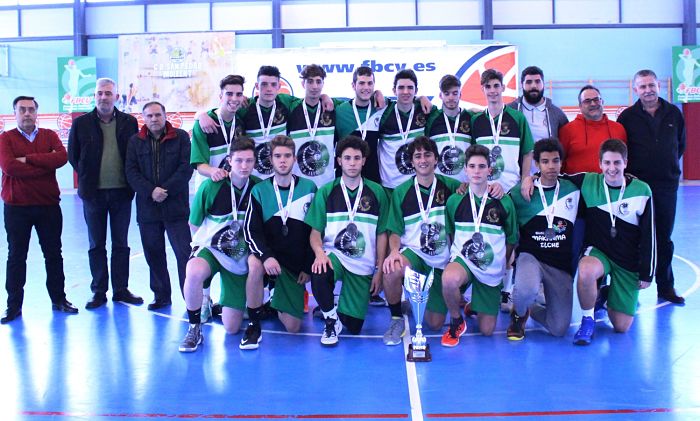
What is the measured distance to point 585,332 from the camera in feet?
15.3

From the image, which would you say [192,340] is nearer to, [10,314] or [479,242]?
[10,314]

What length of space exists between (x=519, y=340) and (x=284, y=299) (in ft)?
5.79

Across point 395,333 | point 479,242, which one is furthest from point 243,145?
point 479,242

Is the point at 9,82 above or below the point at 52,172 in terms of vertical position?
above

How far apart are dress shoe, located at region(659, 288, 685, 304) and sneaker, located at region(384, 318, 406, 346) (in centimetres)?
256

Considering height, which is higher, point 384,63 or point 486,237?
point 384,63

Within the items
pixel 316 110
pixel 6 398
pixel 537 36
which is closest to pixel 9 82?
pixel 537 36

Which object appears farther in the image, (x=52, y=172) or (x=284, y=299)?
(x=52, y=172)

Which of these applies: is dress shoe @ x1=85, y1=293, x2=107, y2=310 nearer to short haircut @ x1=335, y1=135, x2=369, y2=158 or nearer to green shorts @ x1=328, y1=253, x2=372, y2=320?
green shorts @ x1=328, y1=253, x2=372, y2=320

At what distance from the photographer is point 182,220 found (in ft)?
18.9

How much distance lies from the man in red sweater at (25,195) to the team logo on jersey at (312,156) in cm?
202

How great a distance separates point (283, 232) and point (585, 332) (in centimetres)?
229

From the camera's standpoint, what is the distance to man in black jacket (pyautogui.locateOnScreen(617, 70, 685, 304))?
223 inches

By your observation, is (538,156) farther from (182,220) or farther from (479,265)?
(182,220)
